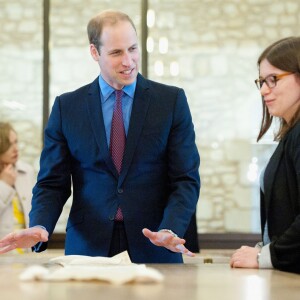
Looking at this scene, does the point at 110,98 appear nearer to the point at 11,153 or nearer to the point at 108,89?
the point at 108,89

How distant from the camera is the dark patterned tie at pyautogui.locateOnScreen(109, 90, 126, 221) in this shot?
124 inches

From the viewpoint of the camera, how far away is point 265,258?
259 centimetres

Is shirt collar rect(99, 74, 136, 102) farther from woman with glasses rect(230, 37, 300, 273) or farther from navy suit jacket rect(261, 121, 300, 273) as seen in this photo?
navy suit jacket rect(261, 121, 300, 273)

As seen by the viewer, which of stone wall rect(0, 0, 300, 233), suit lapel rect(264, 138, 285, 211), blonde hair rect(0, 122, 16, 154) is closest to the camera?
suit lapel rect(264, 138, 285, 211)

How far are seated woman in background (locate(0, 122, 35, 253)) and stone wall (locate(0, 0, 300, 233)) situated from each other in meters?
2.46

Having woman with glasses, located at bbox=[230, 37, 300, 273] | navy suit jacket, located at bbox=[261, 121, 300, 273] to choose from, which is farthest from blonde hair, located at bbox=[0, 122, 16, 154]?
navy suit jacket, located at bbox=[261, 121, 300, 273]

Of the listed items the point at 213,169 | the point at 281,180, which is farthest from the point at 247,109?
the point at 281,180

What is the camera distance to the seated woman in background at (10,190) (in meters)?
5.48

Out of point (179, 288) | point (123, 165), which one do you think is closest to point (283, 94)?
point (123, 165)

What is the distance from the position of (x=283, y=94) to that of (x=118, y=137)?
0.67 meters

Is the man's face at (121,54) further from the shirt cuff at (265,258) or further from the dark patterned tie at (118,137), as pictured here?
the shirt cuff at (265,258)

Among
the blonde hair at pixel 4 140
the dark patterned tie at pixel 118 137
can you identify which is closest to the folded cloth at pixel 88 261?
the dark patterned tie at pixel 118 137

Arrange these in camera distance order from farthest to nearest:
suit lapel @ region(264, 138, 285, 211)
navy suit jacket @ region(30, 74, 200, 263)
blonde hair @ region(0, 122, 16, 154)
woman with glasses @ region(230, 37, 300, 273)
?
blonde hair @ region(0, 122, 16, 154)
navy suit jacket @ region(30, 74, 200, 263)
suit lapel @ region(264, 138, 285, 211)
woman with glasses @ region(230, 37, 300, 273)

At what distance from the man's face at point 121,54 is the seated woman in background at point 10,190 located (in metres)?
2.35
